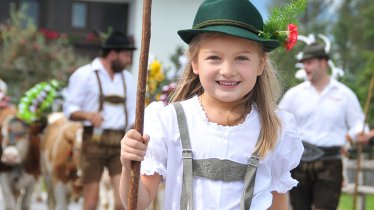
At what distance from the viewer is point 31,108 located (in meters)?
12.0

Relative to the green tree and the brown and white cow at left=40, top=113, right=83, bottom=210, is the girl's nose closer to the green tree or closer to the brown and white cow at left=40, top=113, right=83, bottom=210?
the brown and white cow at left=40, top=113, right=83, bottom=210

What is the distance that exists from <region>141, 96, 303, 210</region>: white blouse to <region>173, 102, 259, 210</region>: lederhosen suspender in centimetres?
2

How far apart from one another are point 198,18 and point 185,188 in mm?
731

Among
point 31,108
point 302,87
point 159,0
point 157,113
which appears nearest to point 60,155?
point 31,108

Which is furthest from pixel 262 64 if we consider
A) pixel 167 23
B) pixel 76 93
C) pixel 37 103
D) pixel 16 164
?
pixel 167 23

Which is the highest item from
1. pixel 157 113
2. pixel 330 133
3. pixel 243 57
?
pixel 243 57

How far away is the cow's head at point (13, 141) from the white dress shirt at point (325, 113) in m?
3.33

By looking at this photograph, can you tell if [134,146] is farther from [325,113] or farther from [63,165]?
[63,165]

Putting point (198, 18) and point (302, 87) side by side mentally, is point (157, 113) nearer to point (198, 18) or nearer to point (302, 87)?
point (198, 18)

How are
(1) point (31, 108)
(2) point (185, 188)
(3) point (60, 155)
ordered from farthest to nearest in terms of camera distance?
(1) point (31, 108)
(3) point (60, 155)
(2) point (185, 188)

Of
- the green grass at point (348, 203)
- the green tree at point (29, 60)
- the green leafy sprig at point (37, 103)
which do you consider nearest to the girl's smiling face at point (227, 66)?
the green leafy sprig at point (37, 103)

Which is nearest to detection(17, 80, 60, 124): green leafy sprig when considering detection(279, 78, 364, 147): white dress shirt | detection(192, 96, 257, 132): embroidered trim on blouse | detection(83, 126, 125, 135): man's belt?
detection(83, 126, 125, 135): man's belt

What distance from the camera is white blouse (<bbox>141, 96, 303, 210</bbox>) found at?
13.1ft

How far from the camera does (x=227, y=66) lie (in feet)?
12.9
